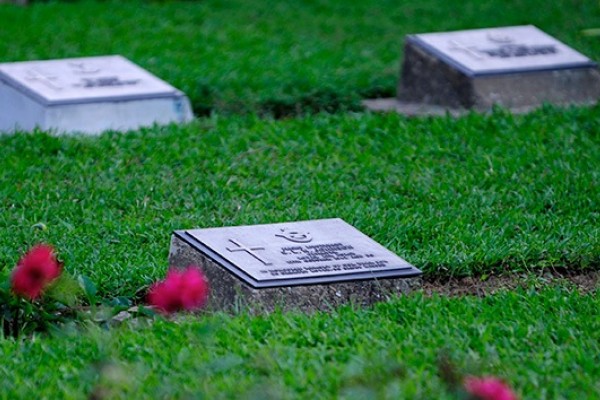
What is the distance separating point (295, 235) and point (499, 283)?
2.75 feet

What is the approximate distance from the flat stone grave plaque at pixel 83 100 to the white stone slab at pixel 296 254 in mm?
2525

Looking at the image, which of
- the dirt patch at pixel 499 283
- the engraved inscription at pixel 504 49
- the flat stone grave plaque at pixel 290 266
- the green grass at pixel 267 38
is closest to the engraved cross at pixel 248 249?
the flat stone grave plaque at pixel 290 266

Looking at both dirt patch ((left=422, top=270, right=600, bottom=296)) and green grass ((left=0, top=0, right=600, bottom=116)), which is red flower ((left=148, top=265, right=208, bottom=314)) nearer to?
dirt patch ((left=422, top=270, right=600, bottom=296))

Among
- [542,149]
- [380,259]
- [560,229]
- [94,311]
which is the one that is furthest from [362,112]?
[94,311]


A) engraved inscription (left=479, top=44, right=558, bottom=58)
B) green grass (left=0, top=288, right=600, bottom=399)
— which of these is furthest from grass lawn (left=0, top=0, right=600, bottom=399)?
engraved inscription (left=479, top=44, right=558, bottom=58)

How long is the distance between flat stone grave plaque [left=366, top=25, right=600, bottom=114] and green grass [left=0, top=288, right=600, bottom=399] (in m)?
3.53

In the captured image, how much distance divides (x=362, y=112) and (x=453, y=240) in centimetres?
269

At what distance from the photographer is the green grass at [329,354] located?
343 centimetres

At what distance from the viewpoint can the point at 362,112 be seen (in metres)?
7.79

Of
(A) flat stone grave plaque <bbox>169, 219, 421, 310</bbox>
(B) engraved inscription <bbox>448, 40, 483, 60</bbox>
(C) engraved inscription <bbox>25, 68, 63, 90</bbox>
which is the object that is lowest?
(B) engraved inscription <bbox>448, 40, 483, 60</bbox>

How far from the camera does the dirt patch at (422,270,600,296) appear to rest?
4840 mm

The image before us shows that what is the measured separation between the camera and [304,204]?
18.8ft

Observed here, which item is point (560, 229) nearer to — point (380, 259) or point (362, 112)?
point (380, 259)

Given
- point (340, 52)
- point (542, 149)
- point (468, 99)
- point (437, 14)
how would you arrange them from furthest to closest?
point (437, 14) → point (340, 52) → point (468, 99) → point (542, 149)
